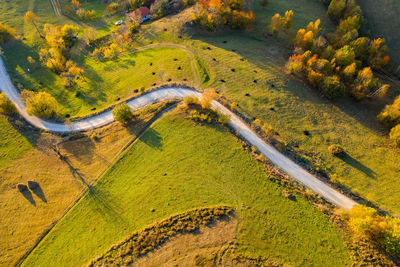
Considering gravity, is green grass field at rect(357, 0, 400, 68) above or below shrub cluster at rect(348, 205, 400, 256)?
above

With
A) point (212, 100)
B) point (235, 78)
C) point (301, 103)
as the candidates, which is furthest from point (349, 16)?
point (212, 100)

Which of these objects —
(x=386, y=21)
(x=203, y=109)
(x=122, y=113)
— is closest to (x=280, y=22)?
(x=386, y=21)

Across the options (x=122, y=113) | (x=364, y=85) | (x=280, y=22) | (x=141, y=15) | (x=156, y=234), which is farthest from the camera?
(x=141, y=15)

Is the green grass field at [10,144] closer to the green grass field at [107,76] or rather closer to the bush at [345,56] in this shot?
the green grass field at [107,76]

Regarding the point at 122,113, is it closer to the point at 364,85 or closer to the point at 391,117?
the point at 364,85

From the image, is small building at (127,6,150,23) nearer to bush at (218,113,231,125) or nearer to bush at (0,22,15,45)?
bush at (0,22,15,45)

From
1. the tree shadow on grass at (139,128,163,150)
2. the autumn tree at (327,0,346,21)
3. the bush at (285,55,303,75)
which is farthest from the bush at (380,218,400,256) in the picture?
the autumn tree at (327,0,346,21)

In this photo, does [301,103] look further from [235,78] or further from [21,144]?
[21,144]
